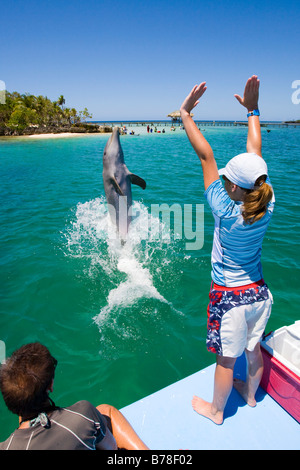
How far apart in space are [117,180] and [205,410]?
192 inches

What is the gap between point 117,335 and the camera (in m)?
4.87

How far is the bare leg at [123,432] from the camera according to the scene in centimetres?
252

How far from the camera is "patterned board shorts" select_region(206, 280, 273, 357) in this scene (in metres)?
2.39

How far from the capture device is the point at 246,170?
6.70 ft

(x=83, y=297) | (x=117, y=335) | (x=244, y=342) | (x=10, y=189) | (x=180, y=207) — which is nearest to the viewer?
(x=244, y=342)

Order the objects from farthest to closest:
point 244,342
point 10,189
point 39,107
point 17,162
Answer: point 39,107 < point 17,162 < point 10,189 < point 244,342

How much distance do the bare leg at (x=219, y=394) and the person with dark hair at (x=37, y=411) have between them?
126cm

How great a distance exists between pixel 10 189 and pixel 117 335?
13.6 meters

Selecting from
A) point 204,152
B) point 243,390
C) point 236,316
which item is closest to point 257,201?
point 204,152

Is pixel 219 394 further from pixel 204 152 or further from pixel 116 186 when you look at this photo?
pixel 116 186

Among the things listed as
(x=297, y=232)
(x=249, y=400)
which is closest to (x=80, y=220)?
(x=297, y=232)

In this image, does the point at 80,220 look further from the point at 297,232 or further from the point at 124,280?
the point at 297,232

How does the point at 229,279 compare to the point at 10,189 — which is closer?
the point at 229,279
